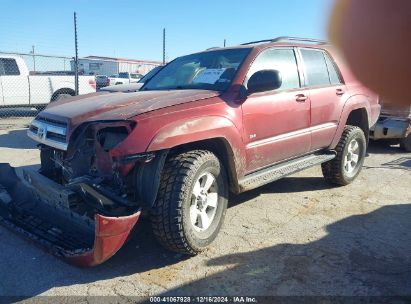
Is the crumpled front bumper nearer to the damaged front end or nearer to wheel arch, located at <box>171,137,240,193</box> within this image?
the damaged front end

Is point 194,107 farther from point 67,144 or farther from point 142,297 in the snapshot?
point 142,297

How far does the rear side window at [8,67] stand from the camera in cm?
1159

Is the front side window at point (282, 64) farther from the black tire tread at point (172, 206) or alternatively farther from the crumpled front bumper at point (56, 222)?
the crumpled front bumper at point (56, 222)

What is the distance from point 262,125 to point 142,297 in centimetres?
206

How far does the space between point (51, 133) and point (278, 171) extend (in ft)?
7.71

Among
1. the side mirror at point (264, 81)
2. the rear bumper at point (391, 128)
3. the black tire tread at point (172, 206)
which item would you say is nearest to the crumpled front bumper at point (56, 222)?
the black tire tread at point (172, 206)

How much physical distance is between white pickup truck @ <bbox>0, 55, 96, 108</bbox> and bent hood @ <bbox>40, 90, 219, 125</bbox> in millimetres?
8775

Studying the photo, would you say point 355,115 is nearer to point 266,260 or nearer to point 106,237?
point 266,260

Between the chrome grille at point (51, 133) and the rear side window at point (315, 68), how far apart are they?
2.89m

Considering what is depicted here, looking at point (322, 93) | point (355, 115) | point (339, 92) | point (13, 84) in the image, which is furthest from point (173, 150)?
point (13, 84)

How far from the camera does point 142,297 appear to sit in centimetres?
284

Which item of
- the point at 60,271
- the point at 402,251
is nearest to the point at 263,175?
the point at 402,251

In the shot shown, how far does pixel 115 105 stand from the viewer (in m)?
3.44

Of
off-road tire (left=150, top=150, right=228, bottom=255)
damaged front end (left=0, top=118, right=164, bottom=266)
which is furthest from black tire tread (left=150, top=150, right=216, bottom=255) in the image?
damaged front end (left=0, top=118, right=164, bottom=266)
